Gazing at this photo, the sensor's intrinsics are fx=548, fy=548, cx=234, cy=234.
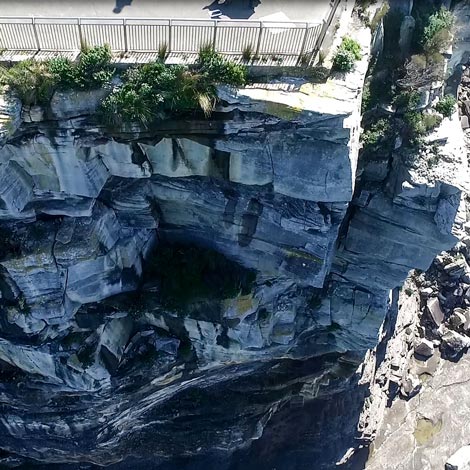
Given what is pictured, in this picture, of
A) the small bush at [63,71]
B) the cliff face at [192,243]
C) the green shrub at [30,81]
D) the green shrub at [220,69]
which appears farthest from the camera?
the cliff face at [192,243]

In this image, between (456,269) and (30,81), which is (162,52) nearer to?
(30,81)

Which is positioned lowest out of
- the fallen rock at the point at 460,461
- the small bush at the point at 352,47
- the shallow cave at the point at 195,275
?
the fallen rock at the point at 460,461

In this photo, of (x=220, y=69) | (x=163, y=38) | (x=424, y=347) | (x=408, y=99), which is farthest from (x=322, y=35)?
(x=424, y=347)

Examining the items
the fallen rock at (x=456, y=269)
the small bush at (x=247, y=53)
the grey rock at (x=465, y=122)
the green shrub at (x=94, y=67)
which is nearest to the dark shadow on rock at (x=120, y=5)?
the green shrub at (x=94, y=67)

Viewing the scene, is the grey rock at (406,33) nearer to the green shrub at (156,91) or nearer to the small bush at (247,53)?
the small bush at (247,53)

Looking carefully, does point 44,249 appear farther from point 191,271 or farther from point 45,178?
point 191,271

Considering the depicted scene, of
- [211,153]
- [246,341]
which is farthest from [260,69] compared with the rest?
[246,341]
